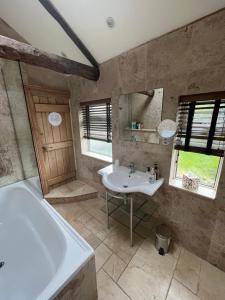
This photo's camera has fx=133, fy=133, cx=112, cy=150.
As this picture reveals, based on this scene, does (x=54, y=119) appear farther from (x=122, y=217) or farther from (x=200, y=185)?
(x=200, y=185)

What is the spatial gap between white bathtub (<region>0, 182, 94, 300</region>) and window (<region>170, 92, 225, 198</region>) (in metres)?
1.22

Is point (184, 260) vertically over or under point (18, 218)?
under

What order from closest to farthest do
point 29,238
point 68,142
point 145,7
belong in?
point 145,7
point 29,238
point 68,142

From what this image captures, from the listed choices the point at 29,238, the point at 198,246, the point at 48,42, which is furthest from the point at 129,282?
the point at 48,42

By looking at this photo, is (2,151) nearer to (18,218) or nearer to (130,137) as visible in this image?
(18,218)

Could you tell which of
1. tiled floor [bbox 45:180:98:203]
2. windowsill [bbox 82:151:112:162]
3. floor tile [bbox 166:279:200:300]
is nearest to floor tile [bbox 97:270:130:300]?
floor tile [bbox 166:279:200:300]

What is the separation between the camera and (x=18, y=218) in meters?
1.81

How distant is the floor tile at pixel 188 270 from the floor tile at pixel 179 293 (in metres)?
0.04

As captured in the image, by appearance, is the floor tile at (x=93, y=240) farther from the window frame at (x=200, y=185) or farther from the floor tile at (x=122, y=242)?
the window frame at (x=200, y=185)

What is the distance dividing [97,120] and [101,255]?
1869 millimetres

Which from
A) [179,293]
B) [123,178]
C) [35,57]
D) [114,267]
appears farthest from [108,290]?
[35,57]

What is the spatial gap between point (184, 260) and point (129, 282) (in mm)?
652

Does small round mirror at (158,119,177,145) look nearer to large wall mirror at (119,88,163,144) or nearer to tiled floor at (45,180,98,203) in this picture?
large wall mirror at (119,88,163,144)

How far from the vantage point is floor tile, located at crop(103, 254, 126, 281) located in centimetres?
132
